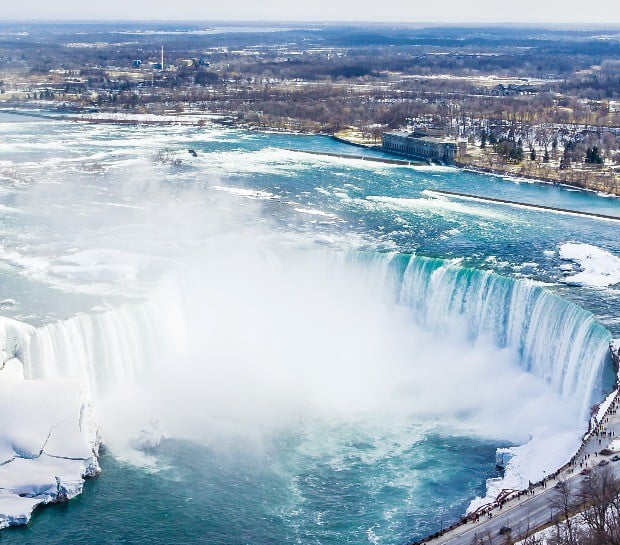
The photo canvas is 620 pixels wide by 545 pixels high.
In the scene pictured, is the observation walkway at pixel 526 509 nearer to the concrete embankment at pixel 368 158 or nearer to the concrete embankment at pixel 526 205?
the concrete embankment at pixel 526 205

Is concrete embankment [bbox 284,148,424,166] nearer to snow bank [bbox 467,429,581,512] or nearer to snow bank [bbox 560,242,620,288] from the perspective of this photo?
snow bank [bbox 560,242,620,288]

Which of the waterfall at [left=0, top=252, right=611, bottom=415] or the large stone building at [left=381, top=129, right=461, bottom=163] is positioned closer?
the waterfall at [left=0, top=252, right=611, bottom=415]

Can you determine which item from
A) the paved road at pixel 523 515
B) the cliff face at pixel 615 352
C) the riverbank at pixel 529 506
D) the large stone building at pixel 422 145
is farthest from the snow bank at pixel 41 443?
the large stone building at pixel 422 145

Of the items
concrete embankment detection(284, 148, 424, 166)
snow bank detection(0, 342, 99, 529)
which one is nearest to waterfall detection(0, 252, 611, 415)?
snow bank detection(0, 342, 99, 529)

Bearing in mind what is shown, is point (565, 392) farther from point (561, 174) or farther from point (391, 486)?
point (561, 174)

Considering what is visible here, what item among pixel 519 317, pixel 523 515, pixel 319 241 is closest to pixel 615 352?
pixel 519 317

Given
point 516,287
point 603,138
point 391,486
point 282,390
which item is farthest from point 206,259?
point 603,138
